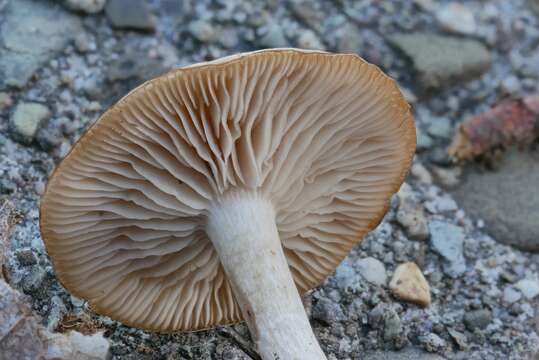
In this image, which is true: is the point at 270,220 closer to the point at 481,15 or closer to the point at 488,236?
the point at 488,236

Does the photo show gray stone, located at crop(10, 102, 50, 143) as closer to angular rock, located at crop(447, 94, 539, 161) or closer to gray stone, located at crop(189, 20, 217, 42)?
gray stone, located at crop(189, 20, 217, 42)

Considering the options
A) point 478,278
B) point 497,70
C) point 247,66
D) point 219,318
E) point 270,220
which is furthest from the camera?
point 497,70

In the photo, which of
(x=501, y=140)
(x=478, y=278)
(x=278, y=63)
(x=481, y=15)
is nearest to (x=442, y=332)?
(x=478, y=278)

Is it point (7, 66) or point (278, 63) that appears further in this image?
point (7, 66)

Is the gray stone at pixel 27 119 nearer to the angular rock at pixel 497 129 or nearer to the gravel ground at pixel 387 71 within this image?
the gravel ground at pixel 387 71

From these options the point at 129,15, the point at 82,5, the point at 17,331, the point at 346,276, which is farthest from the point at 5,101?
the point at 346,276

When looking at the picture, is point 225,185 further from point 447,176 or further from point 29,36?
point 29,36

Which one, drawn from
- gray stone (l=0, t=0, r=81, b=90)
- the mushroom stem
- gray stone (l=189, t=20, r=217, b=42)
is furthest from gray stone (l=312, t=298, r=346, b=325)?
gray stone (l=0, t=0, r=81, b=90)
